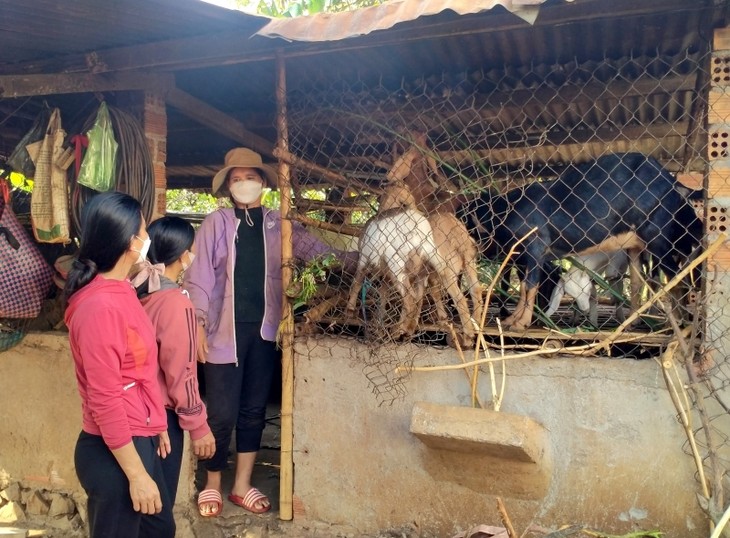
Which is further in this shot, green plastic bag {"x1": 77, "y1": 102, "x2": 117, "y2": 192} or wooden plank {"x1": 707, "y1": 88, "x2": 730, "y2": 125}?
green plastic bag {"x1": 77, "y1": 102, "x2": 117, "y2": 192}

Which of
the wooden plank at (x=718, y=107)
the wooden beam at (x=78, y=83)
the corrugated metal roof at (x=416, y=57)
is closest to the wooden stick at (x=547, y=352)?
the corrugated metal roof at (x=416, y=57)

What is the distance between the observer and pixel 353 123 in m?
4.32

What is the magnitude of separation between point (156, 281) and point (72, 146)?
1.81 metres

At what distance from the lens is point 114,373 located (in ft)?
7.56

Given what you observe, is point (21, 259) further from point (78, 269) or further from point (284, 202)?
point (78, 269)

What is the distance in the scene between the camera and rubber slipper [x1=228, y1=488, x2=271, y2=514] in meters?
4.02

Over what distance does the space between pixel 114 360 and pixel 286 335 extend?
166cm

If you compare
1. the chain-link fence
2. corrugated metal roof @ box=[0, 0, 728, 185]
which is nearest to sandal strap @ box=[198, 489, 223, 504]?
the chain-link fence

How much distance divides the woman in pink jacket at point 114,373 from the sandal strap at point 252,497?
1552 mm

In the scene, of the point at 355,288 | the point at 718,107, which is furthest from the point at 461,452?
the point at 718,107

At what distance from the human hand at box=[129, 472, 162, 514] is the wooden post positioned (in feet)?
5.17

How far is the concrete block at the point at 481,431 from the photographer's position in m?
3.14

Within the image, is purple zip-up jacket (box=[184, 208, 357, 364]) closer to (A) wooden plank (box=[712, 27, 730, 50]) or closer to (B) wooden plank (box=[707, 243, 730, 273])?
(B) wooden plank (box=[707, 243, 730, 273])

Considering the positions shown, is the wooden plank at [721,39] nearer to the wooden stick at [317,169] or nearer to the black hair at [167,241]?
the wooden stick at [317,169]
